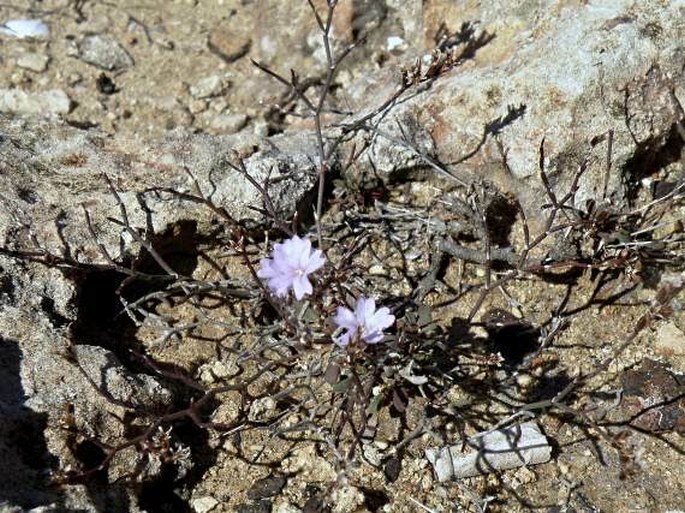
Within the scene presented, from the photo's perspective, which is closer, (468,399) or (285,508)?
(285,508)

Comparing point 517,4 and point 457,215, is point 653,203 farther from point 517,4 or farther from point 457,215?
point 517,4

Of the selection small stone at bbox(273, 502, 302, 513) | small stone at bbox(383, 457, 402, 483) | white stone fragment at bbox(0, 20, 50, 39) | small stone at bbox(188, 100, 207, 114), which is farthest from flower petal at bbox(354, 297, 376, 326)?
white stone fragment at bbox(0, 20, 50, 39)

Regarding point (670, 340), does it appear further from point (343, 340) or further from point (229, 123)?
point (229, 123)

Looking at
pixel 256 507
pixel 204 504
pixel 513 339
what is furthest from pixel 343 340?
pixel 513 339

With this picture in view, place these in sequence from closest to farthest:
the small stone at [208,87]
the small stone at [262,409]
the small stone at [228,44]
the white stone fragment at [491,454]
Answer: the white stone fragment at [491,454] → the small stone at [262,409] → the small stone at [208,87] → the small stone at [228,44]

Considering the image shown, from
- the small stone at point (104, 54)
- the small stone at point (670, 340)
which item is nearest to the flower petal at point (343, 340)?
the small stone at point (670, 340)

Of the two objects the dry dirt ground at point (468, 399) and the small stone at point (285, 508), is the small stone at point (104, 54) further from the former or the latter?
the small stone at point (285, 508)
